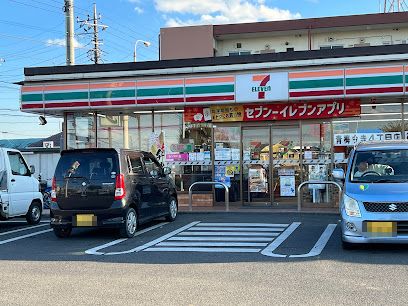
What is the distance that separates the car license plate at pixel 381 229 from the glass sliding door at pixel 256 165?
7.52 metres

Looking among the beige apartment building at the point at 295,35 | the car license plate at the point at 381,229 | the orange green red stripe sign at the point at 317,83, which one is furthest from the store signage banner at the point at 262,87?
the beige apartment building at the point at 295,35

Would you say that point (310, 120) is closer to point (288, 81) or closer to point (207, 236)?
point (288, 81)

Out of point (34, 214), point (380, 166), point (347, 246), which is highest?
point (380, 166)

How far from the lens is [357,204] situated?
7.91 m

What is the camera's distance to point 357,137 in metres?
14.6

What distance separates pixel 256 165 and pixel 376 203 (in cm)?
765

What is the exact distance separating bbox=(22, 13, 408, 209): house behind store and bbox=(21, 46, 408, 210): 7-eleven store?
0.03 metres

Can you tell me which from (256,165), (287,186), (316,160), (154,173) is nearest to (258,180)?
(256,165)

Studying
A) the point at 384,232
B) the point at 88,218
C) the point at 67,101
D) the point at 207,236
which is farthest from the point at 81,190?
the point at 67,101

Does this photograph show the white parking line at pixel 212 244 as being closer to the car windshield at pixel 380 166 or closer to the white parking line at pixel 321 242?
the white parking line at pixel 321 242

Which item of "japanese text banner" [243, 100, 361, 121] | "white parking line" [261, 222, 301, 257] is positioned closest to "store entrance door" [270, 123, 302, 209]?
"japanese text banner" [243, 100, 361, 121]

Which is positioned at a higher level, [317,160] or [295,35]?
[295,35]

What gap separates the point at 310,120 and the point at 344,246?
23.7 ft

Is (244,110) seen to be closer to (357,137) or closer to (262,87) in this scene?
(262,87)
